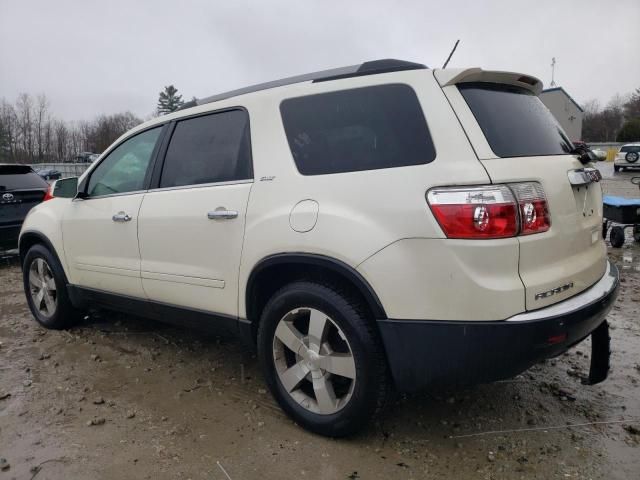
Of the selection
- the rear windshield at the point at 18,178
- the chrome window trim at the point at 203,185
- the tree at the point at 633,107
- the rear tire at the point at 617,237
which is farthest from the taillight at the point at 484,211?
the tree at the point at 633,107

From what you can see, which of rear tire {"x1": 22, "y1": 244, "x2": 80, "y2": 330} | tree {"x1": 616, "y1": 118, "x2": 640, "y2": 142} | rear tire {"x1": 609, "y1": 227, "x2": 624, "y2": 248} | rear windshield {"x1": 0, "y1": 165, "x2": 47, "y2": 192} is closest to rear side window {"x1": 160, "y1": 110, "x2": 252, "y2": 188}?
rear tire {"x1": 22, "y1": 244, "x2": 80, "y2": 330}

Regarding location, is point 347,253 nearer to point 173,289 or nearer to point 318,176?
point 318,176

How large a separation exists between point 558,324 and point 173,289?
90.2 inches

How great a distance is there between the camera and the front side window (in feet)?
11.9

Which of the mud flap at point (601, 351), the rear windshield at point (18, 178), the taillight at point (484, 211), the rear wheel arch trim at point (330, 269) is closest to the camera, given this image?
the taillight at point (484, 211)

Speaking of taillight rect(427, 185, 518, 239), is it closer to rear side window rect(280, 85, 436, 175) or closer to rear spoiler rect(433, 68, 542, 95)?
rear side window rect(280, 85, 436, 175)

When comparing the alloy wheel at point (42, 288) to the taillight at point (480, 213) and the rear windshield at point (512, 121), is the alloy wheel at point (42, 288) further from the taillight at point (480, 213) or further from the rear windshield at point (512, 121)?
the rear windshield at point (512, 121)

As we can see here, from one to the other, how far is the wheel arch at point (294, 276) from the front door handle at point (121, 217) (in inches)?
50.2

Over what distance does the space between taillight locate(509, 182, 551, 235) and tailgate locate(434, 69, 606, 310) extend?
28 millimetres

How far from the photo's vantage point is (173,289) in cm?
326

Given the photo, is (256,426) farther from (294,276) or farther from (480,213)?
(480,213)

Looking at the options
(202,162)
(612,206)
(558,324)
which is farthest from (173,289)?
(612,206)

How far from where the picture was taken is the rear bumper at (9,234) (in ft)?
24.2

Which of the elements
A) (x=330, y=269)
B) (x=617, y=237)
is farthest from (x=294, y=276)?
(x=617, y=237)
